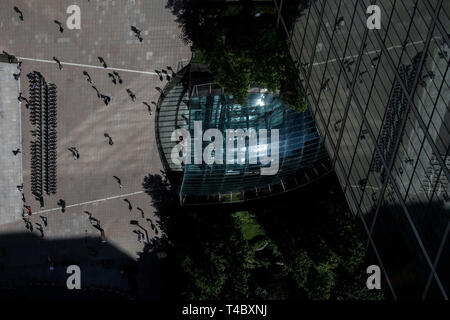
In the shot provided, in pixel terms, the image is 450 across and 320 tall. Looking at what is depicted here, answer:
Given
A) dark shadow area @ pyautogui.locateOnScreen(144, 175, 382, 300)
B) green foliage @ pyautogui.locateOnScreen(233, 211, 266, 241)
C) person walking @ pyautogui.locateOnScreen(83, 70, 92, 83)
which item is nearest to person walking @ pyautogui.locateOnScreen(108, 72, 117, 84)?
person walking @ pyautogui.locateOnScreen(83, 70, 92, 83)

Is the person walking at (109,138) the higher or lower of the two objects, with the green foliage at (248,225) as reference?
higher

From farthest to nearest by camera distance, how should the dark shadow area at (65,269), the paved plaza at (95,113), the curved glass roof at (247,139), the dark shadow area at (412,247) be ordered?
the dark shadow area at (65,269), the paved plaza at (95,113), the curved glass roof at (247,139), the dark shadow area at (412,247)

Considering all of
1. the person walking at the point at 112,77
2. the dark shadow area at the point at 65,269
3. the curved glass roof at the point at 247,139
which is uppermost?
the person walking at the point at 112,77

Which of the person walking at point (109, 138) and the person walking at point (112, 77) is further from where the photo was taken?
the person walking at point (109, 138)

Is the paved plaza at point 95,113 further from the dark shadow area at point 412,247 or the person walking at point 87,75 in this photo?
the dark shadow area at point 412,247

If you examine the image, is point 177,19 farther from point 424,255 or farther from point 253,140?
point 424,255

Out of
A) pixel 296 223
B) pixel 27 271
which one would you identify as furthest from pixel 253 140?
pixel 27 271

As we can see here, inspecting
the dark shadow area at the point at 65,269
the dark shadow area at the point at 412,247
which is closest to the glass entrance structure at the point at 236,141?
the dark shadow area at the point at 65,269
